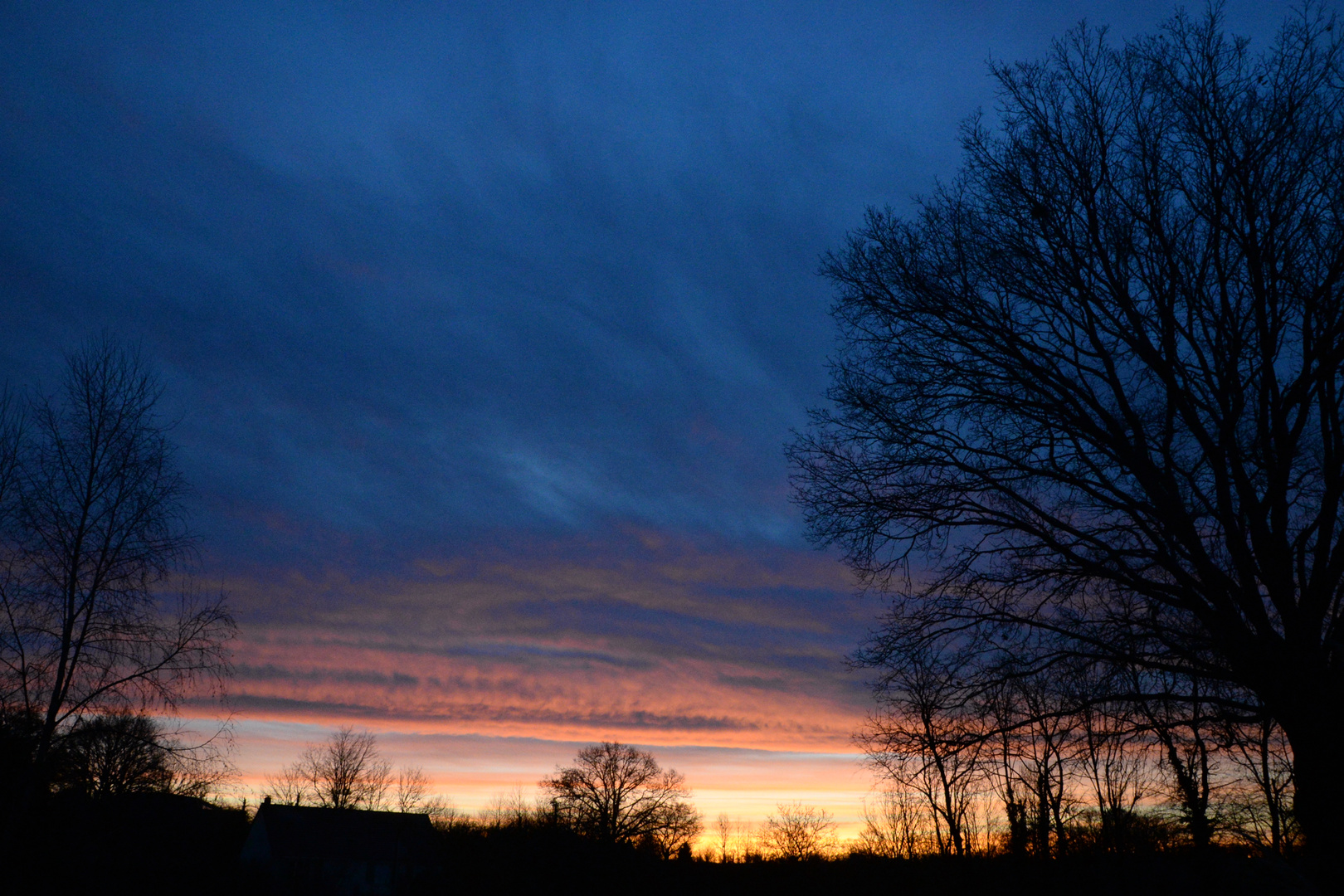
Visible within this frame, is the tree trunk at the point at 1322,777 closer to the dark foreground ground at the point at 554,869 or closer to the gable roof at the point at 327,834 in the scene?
the dark foreground ground at the point at 554,869

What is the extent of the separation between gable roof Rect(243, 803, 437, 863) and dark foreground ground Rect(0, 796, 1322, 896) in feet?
57.2

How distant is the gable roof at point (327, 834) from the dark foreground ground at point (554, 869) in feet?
57.2

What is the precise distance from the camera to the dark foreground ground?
14367 millimetres

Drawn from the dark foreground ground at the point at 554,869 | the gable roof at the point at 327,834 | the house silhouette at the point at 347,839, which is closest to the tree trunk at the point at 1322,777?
the dark foreground ground at the point at 554,869

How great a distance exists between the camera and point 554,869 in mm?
27781

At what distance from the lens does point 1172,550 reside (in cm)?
887

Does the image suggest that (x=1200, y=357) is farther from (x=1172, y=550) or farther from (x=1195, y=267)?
(x=1172, y=550)

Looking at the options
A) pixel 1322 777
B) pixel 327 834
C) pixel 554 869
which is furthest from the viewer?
pixel 327 834

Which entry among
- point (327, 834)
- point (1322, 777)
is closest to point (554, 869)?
point (1322, 777)

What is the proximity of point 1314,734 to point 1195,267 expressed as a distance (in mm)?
4771

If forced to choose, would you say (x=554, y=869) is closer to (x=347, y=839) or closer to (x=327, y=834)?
(x=347, y=839)

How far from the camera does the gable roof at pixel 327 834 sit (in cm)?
5191

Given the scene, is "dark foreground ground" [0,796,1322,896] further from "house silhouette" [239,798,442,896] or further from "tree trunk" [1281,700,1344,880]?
"house silhouette" [239,798,442,896]

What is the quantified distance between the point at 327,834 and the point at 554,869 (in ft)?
112
